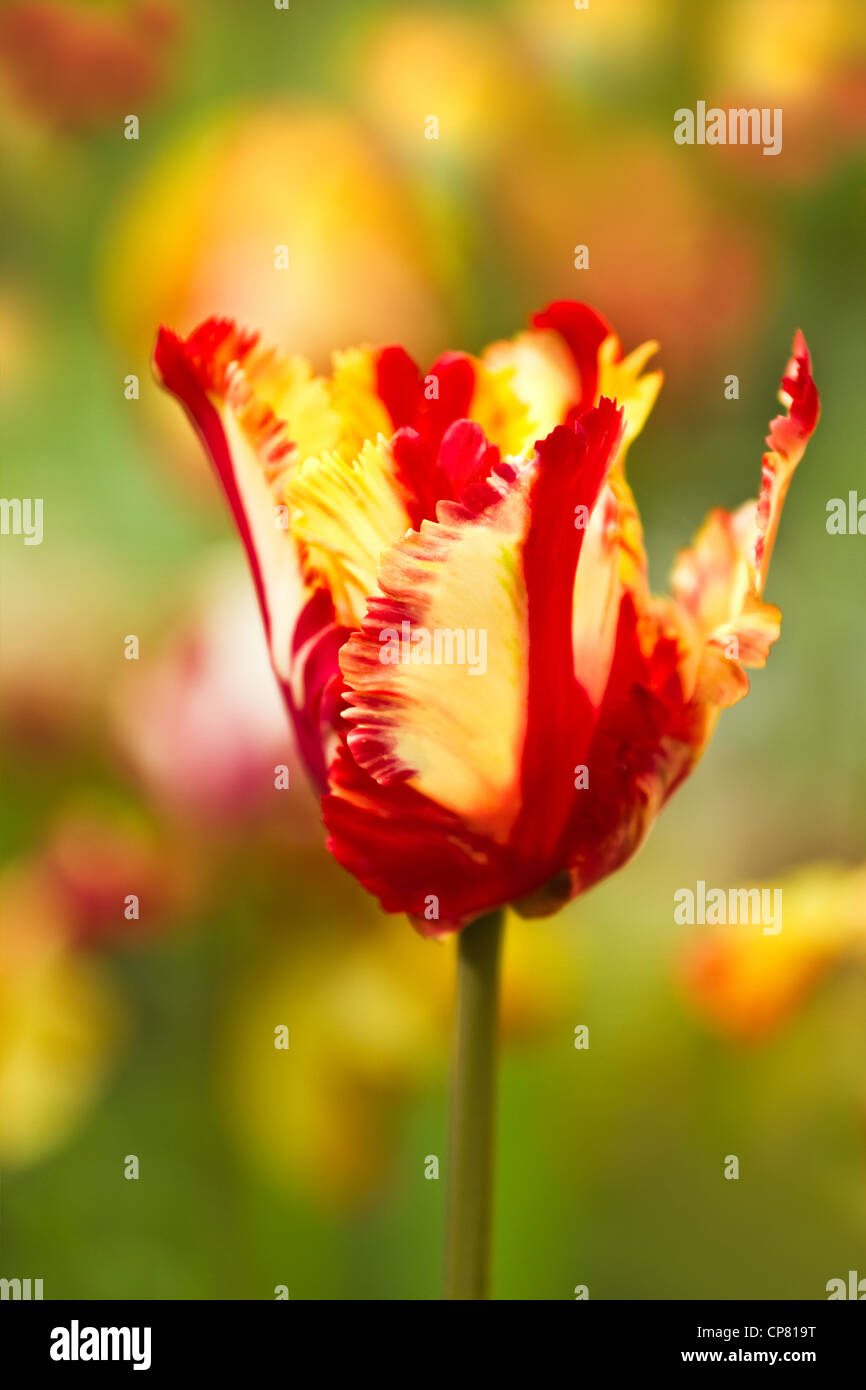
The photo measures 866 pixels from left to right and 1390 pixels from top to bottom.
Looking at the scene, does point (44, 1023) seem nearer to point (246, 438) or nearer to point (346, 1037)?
point (346, 1037)

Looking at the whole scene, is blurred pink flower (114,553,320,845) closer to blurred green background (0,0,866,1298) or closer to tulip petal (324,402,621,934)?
blurred green background (0,0,866,1298)

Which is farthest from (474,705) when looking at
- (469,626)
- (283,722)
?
(283,722)

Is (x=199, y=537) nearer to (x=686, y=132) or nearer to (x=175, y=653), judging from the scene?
(x=175, y=653)

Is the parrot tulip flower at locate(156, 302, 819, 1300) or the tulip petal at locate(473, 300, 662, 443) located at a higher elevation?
the tulip petal at locate(473, 300, 662, 443)

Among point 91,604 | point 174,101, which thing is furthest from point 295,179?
point 91,604

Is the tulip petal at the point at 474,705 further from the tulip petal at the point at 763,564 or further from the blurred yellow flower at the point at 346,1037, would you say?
the blurred yellow flower at the point at 346,1037

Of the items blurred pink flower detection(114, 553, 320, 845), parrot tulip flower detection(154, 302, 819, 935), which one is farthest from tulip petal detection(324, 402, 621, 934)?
blurred pink flower detection(114, 553, 320, 845)

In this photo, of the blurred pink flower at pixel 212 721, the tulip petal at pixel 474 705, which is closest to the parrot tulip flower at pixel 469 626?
the tulip petal at pixel 474 705
